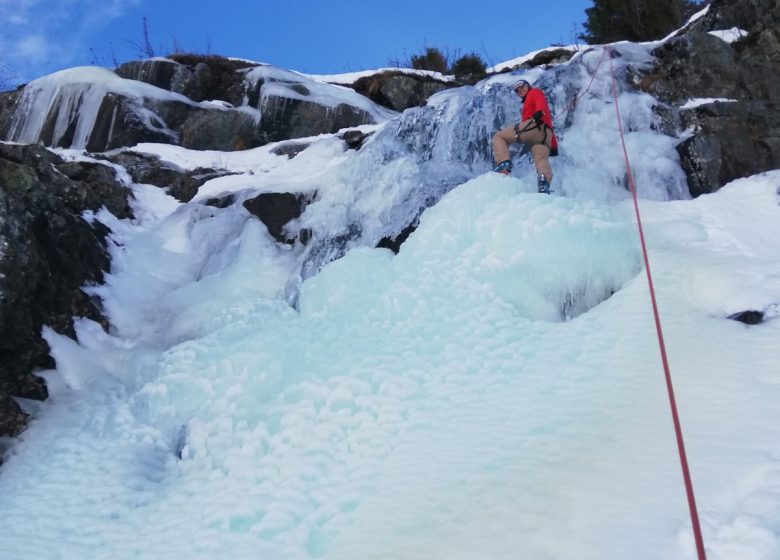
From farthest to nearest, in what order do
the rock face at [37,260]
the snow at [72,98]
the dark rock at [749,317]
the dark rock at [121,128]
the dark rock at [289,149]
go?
the snow at [72,98], the dark rock at [121,128], the dark rock at [289,149], the rock face at [37,260], the dark rock at [749,317]

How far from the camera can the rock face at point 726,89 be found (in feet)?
20.7

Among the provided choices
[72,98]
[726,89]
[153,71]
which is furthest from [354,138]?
[153,71]

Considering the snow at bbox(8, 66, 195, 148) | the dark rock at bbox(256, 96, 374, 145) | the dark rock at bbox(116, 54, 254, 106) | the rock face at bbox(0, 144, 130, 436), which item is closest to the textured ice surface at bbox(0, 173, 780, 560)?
the rock face at bbox(0, 144, 130, 436)

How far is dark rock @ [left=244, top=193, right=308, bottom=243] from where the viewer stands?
694cm

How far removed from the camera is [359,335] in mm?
4246

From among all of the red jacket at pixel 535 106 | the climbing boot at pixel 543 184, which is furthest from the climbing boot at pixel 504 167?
the red jacket at pixel 535 106

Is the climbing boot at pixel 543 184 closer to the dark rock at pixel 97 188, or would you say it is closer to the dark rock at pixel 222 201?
the dark rock at pixel 222 201

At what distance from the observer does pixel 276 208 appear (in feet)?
23.2

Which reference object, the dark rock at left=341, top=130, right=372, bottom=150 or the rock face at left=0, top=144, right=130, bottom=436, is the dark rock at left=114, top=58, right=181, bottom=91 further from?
the rock face at left=0, top=144, right=130, bottom=436

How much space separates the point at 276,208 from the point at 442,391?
412cm

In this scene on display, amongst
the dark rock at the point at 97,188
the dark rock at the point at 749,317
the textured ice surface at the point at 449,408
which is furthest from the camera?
the dark rock at the point at 97,188

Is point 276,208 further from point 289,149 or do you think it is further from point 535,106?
point 289,149

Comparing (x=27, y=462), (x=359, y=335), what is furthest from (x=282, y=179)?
(x=27, y=462)

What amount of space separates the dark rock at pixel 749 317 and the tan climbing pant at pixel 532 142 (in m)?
2.45
